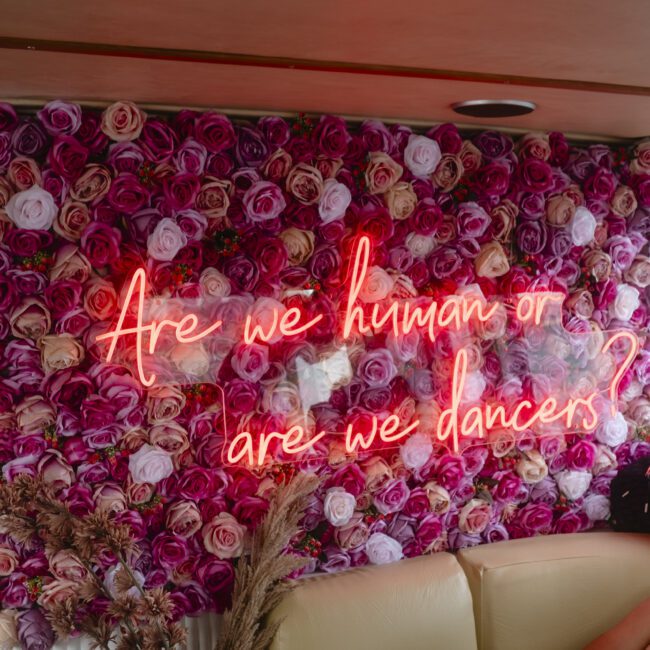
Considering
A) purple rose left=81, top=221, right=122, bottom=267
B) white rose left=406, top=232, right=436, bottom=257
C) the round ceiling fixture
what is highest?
the round ceiling fixture

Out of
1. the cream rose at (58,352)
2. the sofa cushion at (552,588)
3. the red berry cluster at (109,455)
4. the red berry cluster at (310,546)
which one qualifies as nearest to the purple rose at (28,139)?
the cream rose at (58,352)

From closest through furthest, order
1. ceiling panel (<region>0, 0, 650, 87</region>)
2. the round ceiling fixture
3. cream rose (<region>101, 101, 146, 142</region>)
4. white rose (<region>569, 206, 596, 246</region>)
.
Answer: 1. ceiling panel (<region>0, 0, 650, 87</region>)
2. cream rose (<region>101, 101, 146, 142</region>)
3. the round ceiling fixture
4. white rose (<region>569, 206, 596, 246</region>)

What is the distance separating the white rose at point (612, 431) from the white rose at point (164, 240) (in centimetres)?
180

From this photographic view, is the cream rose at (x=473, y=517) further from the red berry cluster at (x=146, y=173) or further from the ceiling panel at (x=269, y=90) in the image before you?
the red berry cluster at (x=146, y=173)

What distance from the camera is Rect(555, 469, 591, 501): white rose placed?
281cm

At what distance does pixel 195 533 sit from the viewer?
2.34m

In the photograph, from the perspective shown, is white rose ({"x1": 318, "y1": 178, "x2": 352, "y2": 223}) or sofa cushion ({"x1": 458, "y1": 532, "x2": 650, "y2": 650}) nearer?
white rose ({"x1": 318, "y1": 178, "x2": 352, "y2": 223})

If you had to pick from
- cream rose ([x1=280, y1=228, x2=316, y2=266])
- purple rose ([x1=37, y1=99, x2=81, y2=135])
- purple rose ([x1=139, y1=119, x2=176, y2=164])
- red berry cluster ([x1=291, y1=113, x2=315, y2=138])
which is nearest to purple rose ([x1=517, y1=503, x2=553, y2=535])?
cream rose ([x1=280, y1=228, x2=316, y2=266])

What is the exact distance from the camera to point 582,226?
2.77m

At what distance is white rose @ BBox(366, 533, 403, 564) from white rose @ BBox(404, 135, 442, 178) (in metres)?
1.28

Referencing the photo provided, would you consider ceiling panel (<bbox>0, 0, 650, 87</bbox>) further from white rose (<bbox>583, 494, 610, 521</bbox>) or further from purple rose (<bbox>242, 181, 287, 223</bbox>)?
white rose (<bbox>583, 494, 610, 521</bbox>)

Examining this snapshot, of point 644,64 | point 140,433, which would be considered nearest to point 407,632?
point 140,433

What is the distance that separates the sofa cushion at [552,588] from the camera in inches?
98.4

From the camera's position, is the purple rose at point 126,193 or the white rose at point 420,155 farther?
the white rose at point 420,155
